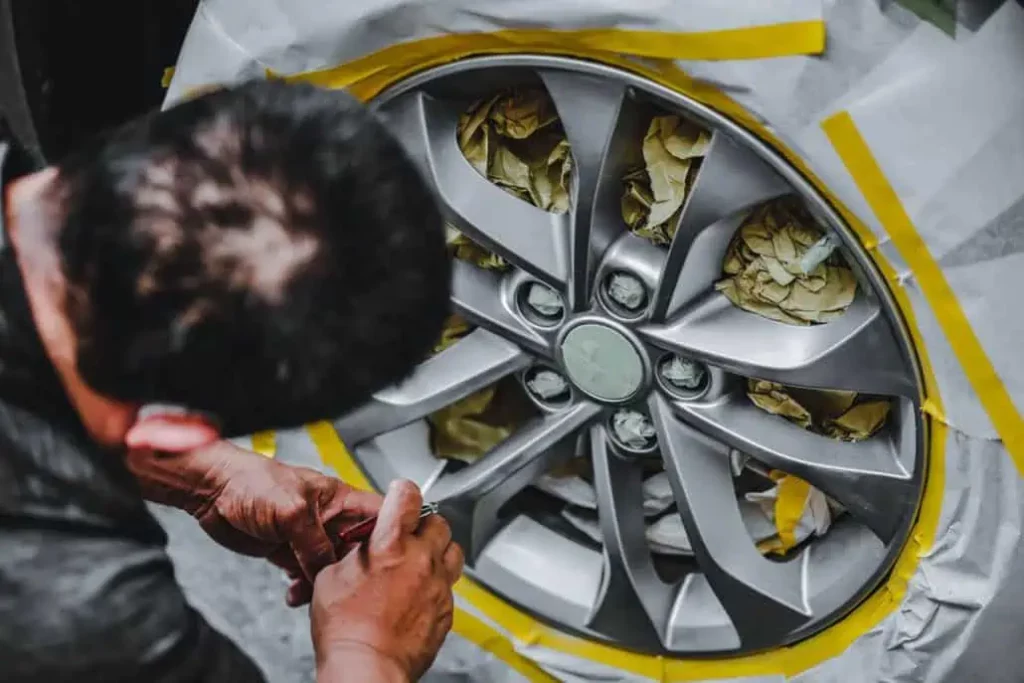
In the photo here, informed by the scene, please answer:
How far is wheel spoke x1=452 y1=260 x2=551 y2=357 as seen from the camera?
86cm

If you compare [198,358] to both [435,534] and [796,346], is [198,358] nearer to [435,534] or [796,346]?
[435,534]

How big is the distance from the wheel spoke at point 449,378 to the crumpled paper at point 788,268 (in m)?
0.16

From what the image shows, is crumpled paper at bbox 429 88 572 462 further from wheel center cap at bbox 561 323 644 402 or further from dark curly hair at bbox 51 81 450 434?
dark curly hair at bbox 51 81 450 434

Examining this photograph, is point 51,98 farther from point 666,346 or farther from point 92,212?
point 666,346

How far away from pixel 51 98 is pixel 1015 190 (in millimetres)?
552

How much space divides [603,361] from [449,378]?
0.37ft

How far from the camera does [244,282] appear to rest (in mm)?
643

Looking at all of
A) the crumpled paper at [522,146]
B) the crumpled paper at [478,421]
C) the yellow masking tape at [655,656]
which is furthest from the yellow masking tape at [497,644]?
A: the crumpled paper at [522,146]

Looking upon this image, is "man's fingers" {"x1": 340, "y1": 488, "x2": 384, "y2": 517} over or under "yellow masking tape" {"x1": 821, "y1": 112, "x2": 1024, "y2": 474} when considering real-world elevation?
under

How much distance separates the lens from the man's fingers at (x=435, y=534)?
0.81 metres

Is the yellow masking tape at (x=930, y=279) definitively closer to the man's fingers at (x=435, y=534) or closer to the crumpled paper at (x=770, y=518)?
the crumpled paper at (x=770, y=518)

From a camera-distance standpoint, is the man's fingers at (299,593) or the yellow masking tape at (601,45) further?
the man's fingers at (299,593)

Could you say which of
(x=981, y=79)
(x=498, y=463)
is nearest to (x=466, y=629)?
(x=498, y=463)

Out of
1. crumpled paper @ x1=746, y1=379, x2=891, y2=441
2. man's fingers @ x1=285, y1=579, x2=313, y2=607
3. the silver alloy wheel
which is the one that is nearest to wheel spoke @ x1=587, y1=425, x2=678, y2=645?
the silver alloy wheel
